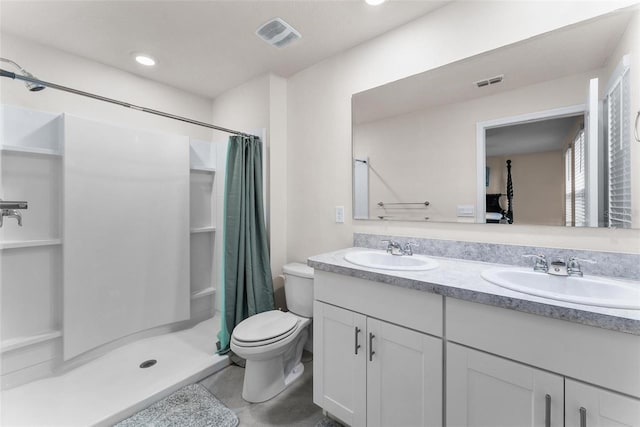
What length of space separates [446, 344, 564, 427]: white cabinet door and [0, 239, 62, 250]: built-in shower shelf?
249 centimetres

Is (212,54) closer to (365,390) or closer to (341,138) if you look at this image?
(341,138)

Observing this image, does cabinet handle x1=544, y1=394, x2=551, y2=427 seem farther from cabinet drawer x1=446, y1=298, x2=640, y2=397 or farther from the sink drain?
the sink drain

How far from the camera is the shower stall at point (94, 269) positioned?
1721 millimetres

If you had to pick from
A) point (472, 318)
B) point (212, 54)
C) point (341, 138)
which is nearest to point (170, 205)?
point (212, 54)

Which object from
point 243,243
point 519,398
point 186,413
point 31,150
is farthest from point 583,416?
point 31,150

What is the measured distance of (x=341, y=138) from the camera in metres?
2.00

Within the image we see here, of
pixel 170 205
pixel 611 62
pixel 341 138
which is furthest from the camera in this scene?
pixel 170 205

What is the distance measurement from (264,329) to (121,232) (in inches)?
56.9

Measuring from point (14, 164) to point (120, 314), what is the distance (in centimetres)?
127

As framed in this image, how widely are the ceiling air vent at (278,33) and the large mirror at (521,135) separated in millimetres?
629

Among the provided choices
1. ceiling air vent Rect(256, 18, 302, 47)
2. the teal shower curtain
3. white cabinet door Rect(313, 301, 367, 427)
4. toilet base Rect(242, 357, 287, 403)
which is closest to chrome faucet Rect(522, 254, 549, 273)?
white cabinet door Rect(313, 301, 367, 427)

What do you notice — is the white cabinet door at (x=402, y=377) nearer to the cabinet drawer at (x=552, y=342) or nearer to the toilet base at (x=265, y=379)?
the cabinet drawer at (x=552, y=342)

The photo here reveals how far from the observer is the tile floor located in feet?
5.00

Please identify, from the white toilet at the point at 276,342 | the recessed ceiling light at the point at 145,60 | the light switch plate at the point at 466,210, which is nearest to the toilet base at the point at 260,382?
the white toilet at the point at 276,342
